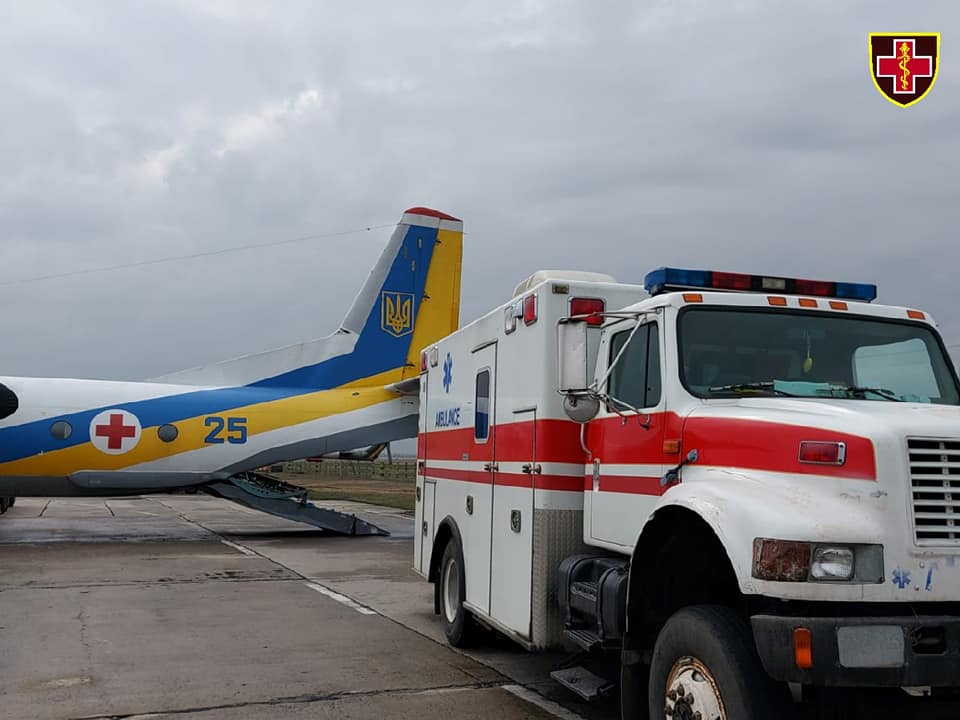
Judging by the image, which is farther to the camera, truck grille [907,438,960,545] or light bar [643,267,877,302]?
light bar [643,267,877,302]

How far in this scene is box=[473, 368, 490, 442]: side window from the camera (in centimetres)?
795

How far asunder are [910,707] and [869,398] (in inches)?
64.7

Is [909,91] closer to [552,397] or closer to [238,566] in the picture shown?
[552,397]

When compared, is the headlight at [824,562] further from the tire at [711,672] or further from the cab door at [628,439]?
the cab door at [628,439]

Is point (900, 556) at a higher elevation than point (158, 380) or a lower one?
lower

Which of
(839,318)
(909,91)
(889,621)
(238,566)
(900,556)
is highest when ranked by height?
(909,91)

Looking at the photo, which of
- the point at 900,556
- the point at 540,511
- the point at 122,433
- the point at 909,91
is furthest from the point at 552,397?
the point at 122,433

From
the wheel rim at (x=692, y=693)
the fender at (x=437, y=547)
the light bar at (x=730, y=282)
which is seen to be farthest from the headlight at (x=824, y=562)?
the fender at (x=437, y=547)

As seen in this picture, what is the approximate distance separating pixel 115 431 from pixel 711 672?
1610 centimetres

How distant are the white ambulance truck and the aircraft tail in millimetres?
11951

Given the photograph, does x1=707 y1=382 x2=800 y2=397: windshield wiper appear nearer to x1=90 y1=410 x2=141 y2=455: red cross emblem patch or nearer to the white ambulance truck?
the white ambulance truck

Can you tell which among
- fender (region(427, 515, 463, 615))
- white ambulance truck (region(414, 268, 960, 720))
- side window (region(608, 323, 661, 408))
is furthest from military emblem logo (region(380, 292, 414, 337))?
side window (region(608, 323, 661, 408))

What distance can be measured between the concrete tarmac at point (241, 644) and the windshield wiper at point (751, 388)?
2681mm

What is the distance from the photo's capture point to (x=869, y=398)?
17.2 feet
